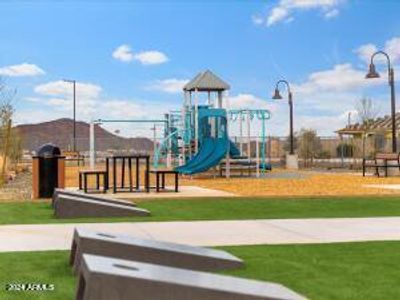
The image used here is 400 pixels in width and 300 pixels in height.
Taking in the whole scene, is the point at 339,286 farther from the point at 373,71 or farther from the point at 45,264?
the point at 373,71

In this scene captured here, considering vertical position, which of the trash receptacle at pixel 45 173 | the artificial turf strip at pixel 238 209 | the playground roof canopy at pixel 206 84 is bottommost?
the artificial turf strip at pixel 238 209

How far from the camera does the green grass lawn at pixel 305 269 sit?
21.1ft

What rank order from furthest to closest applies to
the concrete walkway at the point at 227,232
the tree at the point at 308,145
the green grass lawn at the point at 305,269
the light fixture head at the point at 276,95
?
the tree at the point at 308,145 < the light fixture head at the point at 276,95 < the concrete walkway at the point at 227,232 < the green grass lawn at the point at 305,269

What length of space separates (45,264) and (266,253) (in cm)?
267

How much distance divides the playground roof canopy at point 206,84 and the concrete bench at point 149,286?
2803cm

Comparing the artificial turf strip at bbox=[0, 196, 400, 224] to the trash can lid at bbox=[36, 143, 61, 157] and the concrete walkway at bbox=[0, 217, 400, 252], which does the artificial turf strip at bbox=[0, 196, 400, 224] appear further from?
the trash can lid at bbox=[36, 143, 61, 157]

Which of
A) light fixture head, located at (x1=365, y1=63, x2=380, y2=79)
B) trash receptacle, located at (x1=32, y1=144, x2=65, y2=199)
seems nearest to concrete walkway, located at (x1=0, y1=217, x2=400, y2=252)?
trash receptacle, located at (x1=32, y1=144, x2=65, y2=199)

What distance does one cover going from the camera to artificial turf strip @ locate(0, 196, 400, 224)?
1325cm

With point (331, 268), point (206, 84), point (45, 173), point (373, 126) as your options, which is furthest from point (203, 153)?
point (373, 126)

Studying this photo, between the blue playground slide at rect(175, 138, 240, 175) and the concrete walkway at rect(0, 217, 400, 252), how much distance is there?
57.9 feet

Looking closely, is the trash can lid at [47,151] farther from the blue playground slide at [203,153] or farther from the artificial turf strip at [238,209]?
the blue playground slide at [203,153]

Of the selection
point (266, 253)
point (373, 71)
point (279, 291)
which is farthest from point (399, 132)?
point (279, 291)

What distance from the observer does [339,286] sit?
6.67 meters

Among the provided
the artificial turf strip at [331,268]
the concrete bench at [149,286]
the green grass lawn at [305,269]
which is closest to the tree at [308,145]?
the artificial turf strip at [331,268]
